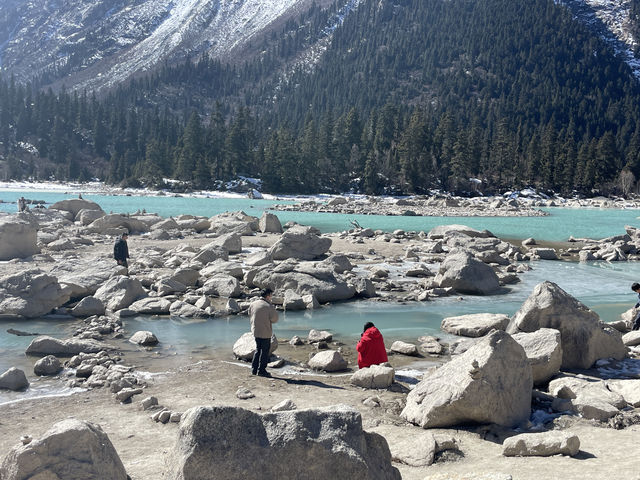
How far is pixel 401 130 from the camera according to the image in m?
108

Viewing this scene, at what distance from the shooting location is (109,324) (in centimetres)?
1450

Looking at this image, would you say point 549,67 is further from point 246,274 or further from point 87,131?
point 246,274

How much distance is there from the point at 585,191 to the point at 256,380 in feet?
327

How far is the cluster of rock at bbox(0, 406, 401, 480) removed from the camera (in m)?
5.04

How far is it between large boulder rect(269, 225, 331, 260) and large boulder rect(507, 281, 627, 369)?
1316 centimetres

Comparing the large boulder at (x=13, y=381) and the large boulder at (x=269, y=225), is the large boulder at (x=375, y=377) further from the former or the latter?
the large boulder at (x=269, y=225)

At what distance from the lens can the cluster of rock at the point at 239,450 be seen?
5.04 meters

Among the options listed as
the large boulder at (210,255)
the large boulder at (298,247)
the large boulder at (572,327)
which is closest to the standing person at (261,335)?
the large boulder at (572,327)

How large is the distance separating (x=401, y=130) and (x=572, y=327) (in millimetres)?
99811

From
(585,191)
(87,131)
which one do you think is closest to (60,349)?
(585,191)

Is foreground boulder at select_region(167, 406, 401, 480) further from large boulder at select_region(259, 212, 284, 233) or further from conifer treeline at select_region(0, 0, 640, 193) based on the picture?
conifer treeline at select_region(0, 0, 640, 193)

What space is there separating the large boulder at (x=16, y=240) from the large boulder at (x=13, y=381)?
1606 cm

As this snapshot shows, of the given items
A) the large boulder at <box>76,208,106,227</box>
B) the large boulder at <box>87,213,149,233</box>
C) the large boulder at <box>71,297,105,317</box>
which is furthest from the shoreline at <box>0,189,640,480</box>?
the large boulder at <box>76,208,106,227</box>

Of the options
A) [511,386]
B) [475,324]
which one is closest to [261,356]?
[511,386]
